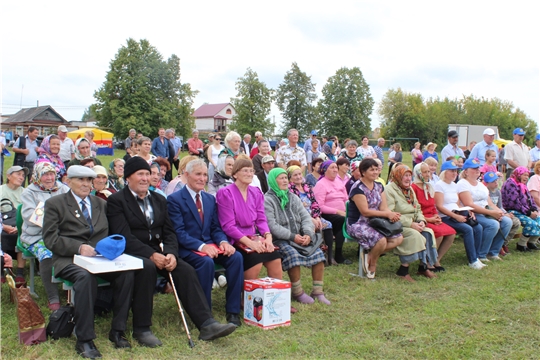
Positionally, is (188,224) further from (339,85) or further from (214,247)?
(339,85)

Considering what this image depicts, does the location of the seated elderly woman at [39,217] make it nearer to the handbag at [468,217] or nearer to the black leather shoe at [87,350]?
the black leather shoe at [87,350]

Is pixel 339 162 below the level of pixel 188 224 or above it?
above

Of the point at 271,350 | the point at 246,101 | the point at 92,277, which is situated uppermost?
the point at 246,101

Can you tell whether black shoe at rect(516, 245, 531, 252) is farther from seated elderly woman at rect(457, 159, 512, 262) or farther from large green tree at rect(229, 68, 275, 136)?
large green tree at rect(229, 68, 275, 136)

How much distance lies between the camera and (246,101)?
164ft

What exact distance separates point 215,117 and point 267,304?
8167 cm

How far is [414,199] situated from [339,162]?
57.0 inches

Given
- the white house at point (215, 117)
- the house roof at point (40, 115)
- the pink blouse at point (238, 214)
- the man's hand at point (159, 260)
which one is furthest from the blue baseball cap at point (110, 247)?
the white house at point (215, 117)

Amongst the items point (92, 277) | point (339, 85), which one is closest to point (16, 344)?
point (92, 277)

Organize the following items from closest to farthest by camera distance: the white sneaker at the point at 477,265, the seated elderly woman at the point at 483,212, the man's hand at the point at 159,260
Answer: the man's hand at the point at 159,260 < the white sneaker at the point at 477,265 < the seated elderly woman at the point at 483,212

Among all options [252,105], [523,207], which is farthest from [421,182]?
[252,105]

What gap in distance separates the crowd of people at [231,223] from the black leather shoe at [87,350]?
14mm

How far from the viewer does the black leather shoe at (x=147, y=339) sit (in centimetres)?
372

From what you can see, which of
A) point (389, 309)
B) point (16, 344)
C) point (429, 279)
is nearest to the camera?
point (16, 344)
